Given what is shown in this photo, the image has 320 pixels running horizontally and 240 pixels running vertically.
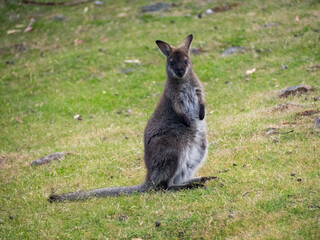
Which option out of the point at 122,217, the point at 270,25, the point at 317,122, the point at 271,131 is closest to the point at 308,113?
the point at 317,122

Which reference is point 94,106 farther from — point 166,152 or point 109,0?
point 109,0

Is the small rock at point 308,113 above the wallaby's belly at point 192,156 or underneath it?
underneath

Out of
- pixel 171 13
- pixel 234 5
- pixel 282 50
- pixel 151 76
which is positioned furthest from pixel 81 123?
pixel 234 5

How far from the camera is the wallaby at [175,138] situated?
23.1 feet

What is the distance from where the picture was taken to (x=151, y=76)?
52.0 ft

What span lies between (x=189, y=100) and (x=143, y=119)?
5590mm

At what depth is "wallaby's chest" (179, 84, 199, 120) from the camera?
7707mm

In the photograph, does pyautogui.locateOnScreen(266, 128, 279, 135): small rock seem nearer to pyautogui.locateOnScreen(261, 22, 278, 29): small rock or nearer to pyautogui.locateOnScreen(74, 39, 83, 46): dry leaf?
pyautogui.locateOnScreen(261, 22, 278, 29): small rock

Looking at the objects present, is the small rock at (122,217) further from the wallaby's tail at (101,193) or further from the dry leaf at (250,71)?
the dry leaf at (250,71)

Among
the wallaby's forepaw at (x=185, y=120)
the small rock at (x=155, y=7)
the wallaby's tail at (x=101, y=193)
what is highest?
the wallaby's forepaw at (x=185, y=120)

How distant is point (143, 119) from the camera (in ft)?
43.5

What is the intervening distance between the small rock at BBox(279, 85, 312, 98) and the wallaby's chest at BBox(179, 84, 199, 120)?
479 cm

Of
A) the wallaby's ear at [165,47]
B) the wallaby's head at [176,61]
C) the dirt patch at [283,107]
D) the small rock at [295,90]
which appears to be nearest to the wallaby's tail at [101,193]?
the wallaby's head at [176,61]

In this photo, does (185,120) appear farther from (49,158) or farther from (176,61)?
(49,158)
